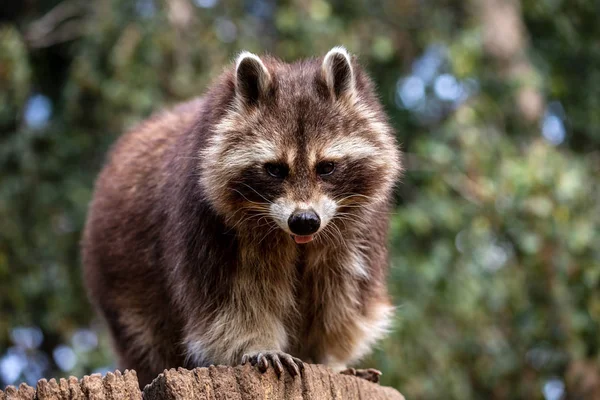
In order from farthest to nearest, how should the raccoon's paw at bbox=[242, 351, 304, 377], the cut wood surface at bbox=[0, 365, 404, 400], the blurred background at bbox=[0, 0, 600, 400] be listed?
1. the blurred background at bbox=[0, 0, 600, 400]
2. the raccoon's paw at bbox=[242, 351, 304, 377]
3. the cut wood surface at bbox=[0, 365, 404, 400]

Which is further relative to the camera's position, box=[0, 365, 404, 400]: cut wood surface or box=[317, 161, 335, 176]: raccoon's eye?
box=[317, 161, 335, 176]: raccoon's eye

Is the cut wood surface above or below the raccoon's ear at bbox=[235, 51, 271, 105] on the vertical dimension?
below

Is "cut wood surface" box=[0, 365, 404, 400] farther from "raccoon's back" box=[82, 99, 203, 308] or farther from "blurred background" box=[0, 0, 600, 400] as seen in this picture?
"blurred background" box=[0, 0, 600, 400]

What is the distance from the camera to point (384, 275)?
4.78 meters

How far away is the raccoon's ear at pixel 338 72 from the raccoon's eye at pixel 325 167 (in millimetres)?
360

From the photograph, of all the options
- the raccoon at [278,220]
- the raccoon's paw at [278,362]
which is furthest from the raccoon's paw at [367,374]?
the raccoon's paw at [278,362]

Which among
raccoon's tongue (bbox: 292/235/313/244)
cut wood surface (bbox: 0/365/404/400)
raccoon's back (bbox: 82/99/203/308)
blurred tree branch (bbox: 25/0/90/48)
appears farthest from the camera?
blurred tree branch (bbox: 25/0/90/48)

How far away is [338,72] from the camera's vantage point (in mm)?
4129

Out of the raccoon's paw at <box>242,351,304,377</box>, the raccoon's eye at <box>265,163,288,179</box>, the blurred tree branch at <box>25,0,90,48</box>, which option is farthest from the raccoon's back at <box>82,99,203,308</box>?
the blurred tree branch at <box>25,0,90,48</box>

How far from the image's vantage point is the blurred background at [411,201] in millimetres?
Result: 6945

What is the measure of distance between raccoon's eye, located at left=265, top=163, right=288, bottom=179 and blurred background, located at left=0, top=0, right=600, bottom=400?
10.5ft

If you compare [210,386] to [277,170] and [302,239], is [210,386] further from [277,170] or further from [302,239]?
[277,170]

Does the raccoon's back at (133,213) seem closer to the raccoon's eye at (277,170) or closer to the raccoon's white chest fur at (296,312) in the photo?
the raccoon's white chest fur at (296,312)

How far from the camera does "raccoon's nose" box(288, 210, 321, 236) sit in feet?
12.1
